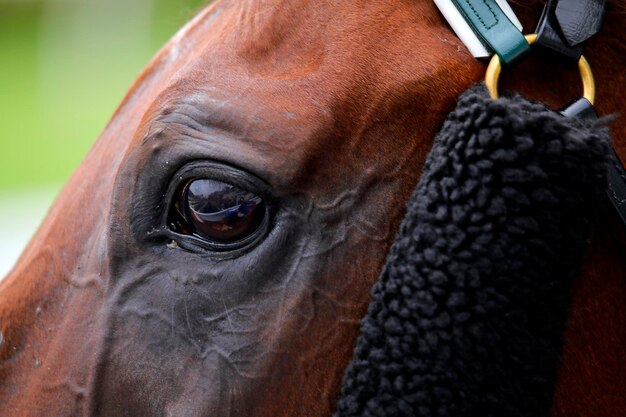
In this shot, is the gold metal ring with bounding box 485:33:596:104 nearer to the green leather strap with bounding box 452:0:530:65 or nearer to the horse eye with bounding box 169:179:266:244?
the green leather strap with bounding box 452:0:530:65

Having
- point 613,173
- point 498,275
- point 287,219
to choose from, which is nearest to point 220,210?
point 287,219

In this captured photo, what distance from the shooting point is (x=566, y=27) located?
1.69 metres

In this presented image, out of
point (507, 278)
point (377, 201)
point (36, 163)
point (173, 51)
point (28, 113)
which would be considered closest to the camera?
point (507, 278)

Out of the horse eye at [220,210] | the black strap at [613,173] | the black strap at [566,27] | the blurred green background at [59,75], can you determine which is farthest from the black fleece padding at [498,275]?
the blurred green background at [59,75]

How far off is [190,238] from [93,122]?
10.6 m

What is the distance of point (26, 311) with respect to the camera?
1.92m

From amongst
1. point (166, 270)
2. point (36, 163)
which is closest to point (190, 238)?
point (166, 270)

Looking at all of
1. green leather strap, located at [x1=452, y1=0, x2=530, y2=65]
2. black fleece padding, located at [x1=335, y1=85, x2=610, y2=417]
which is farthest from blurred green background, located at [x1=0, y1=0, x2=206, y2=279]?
black fleece padding, located at [x1=335, y1=85, x2=610, y2=417]

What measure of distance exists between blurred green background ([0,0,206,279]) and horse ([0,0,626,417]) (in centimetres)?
836

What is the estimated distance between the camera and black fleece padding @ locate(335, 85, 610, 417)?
1527 mm

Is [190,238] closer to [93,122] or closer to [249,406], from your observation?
[249,406]

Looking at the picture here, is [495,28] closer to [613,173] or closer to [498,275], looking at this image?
[613,173]

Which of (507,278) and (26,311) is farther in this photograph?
(26,311)

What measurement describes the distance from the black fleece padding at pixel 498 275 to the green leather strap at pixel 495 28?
0.59 ft
